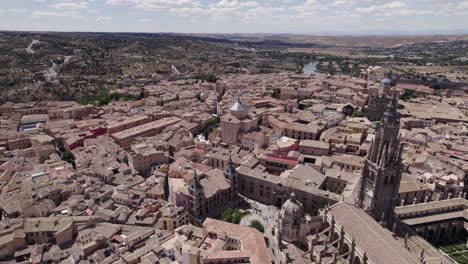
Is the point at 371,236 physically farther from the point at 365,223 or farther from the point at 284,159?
the point at 284,159

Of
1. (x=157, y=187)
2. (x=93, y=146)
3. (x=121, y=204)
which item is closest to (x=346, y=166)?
(x=157, y=187)

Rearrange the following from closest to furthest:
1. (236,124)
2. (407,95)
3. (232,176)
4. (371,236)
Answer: (371,236) < (232,176) < (236,124) < (407,95)

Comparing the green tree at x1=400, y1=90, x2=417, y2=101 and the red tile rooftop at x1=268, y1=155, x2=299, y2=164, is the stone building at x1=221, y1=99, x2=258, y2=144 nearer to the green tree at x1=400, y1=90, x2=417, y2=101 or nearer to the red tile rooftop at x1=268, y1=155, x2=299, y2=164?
the red tile rooftop at x1=268, y1=155, x2=299, y2=164

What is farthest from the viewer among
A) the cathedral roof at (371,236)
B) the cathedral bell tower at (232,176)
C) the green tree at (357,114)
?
the green tree at (357,114)

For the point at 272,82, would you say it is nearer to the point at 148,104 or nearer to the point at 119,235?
the point at 148,104

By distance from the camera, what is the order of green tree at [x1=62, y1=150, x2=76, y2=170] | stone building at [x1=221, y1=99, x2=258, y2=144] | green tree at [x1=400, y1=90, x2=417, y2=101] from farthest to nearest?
1. green tree at [x1=400, y1=90, x2=417, y2=101]
2. stone building at [x1=221, y1=99, x2=258, y2=144]
3. green tree at [x1=62, y1=150, x2=76, y2=170]

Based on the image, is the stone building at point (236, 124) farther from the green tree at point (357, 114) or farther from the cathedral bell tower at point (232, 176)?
the green tree at point (357, 114)

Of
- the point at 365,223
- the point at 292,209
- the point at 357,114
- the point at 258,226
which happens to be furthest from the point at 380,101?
the point at 292,209

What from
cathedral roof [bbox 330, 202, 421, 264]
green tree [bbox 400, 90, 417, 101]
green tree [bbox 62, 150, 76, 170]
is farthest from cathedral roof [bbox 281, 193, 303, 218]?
green tree [bbox 400, 90, 417, 101]

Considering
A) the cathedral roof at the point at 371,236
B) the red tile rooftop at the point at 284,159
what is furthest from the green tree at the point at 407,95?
the cathedral roof at the point at 371,236
